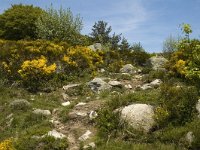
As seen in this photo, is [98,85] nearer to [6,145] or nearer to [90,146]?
[90,146]

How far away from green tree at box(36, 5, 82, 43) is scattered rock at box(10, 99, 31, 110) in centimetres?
1178

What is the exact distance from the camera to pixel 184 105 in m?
14.6

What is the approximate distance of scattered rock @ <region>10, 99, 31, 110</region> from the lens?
59.3ft

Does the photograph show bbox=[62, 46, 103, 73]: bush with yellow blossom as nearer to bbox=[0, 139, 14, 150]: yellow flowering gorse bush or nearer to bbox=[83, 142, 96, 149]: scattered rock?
Answer: bbox=[83, 142, 96, 149]: scattered rock

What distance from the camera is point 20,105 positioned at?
18.2 m

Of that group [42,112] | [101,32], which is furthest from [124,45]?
[42,112]

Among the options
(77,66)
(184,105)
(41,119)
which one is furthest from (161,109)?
(77,66)

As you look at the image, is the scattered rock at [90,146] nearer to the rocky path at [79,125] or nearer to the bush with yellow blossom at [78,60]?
the rocky path at [79,125]

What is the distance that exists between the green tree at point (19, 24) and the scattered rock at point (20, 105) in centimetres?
1664

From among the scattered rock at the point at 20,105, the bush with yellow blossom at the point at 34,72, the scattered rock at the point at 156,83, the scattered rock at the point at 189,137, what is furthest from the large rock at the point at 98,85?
the scattered rock at the point at 189,137

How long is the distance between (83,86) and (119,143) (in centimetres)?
739

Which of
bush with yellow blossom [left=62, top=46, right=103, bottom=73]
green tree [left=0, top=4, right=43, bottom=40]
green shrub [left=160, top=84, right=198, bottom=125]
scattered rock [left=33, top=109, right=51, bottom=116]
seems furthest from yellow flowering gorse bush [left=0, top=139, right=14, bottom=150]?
green tree [left=0, top=4, right=43, bottom=40]

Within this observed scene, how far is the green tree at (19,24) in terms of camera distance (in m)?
34.9

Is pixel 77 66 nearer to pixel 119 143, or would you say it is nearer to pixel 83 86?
pixel 83 86
